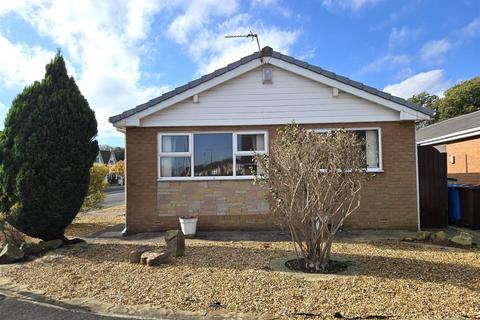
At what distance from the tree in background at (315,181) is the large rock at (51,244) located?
4.75 m

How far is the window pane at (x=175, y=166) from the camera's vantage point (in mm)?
10234

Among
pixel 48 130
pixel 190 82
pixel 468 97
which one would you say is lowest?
pixel 48 130

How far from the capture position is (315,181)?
5965 millimetres

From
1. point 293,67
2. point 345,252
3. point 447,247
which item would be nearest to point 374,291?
point 345,252

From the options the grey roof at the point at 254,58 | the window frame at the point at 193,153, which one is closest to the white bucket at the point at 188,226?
the window frame at the point at 193,153

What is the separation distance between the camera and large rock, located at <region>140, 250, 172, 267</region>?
6554 mm

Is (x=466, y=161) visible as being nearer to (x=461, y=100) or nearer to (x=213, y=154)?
(x=213, y=154)

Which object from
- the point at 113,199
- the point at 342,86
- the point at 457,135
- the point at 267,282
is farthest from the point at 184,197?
the point at 113,199

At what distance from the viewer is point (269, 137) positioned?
10094 millimetres

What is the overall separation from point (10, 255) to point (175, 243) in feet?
10.00

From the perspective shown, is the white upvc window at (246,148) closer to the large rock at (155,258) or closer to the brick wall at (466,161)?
the large rock at (155,258)

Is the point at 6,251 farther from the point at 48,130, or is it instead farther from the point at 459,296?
the point at 459,296

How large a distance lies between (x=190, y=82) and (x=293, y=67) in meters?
2.66

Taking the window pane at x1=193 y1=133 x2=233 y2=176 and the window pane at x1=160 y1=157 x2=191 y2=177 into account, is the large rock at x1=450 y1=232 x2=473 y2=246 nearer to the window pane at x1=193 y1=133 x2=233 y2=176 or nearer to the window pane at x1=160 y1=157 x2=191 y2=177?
the window pane at x1=193 y1=133 x2=233 y2=176
